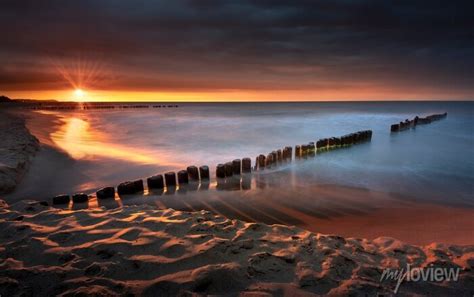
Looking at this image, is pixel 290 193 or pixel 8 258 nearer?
pixel 8 258

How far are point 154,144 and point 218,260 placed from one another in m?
13.9

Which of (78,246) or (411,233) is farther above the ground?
(78,246)

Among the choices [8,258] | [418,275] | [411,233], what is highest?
[8,258]

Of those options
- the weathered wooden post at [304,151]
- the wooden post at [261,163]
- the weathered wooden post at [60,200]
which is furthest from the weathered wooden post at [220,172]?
the weathered wooden post at [304,151]

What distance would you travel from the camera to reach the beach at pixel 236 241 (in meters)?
2.76

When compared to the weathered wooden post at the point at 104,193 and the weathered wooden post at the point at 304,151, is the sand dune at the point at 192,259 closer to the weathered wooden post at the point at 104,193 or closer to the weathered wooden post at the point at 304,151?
the weathered wooden post at the point at 104,193

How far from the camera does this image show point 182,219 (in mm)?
4418

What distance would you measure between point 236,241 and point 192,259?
0.71 metres

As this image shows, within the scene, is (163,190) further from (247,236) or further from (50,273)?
(50,273)

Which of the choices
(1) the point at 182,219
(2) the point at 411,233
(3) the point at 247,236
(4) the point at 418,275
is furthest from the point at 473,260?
(1) the point at 182,219

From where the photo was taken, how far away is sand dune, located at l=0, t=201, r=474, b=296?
2695 mm

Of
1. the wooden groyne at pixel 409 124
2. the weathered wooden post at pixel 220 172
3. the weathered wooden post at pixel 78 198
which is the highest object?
the wooden groyne at pixel 409 124

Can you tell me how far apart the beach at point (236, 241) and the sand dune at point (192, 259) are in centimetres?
1

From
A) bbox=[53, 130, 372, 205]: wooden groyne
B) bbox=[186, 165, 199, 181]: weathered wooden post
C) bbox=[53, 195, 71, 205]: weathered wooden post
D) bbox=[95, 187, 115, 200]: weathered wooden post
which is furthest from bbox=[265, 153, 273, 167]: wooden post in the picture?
bbox=[53, 195, 71, 205]: weathered wooden post
